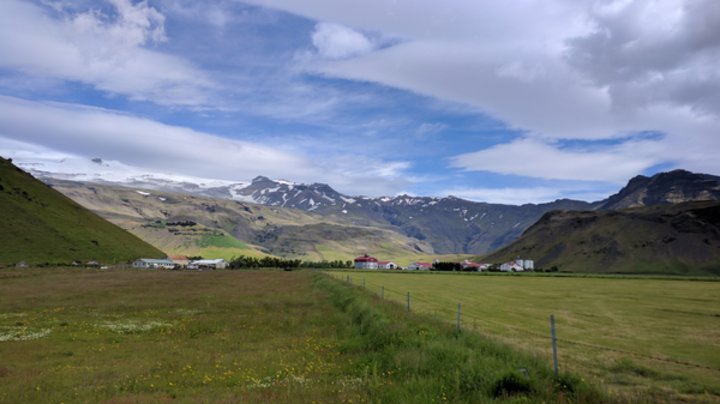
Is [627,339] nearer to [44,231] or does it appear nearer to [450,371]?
[450,371]

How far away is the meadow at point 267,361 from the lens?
1330cm

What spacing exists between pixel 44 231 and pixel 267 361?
174157mm

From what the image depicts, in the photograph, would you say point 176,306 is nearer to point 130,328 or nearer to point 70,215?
point 130,328

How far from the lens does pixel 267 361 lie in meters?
20.2

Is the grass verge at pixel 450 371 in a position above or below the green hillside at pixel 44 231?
below

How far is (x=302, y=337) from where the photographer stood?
86.9 ft

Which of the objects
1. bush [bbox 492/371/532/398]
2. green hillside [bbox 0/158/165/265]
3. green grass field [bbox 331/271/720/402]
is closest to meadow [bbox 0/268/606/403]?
bush [bbox 492/371/532/398]

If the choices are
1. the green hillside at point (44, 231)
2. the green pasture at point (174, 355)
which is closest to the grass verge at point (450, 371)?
the green pasture at point (174, 355)

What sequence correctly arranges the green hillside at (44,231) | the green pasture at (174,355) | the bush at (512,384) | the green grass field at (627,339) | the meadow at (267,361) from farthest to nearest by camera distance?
the green hillside at (44,231) < the green grass field at (627,339) < the green pasture at (174,355) < the meadow at (267,361) < the bush at (512,384)

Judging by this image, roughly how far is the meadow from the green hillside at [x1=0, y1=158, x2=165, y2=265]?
127 metres

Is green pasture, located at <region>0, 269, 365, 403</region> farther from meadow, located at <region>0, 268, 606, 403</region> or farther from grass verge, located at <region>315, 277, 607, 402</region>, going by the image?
grass verge, located at <region>315, 277, 607, 402</region>

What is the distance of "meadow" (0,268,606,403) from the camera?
43.6 ft

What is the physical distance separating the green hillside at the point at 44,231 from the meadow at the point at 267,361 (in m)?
127

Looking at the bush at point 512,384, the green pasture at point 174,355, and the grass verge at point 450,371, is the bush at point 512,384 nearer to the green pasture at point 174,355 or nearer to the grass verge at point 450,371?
the grass verge at point 450,371
